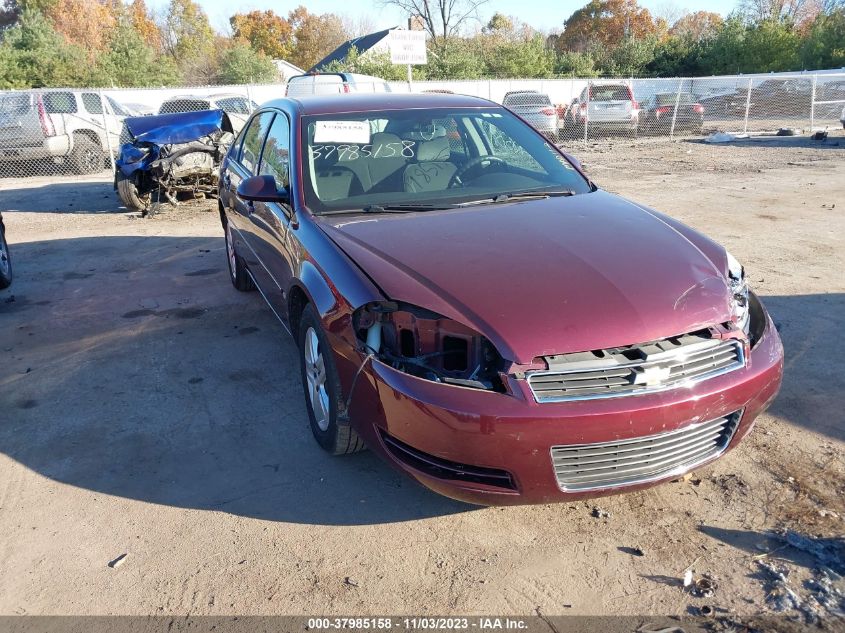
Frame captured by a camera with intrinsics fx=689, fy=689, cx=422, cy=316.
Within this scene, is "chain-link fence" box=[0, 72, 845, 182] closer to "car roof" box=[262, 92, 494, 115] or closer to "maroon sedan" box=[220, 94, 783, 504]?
"car roof" box=[262, 92, 494, 115]

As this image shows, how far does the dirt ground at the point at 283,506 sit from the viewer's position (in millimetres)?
2553

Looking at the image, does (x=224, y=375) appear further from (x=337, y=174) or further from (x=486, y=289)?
(x=486, y=289)

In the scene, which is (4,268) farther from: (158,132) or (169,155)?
(158,132)

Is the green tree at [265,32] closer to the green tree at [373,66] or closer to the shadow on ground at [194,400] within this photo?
the green tree at [373,66]

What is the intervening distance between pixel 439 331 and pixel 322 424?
1.07m

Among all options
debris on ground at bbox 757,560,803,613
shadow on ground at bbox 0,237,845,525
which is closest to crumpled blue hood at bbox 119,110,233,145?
shadow on ground at bbox 0,237,845,525

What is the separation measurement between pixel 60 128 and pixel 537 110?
11315 mm

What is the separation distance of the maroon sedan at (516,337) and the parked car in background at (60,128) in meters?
13.1

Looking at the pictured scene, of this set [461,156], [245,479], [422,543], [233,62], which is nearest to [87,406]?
[245,479]

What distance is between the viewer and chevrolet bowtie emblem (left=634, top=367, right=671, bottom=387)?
2480 mm

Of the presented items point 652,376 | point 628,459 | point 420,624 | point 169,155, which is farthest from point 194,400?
point 169,155

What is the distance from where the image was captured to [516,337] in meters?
2.50

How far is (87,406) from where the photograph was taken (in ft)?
13.5

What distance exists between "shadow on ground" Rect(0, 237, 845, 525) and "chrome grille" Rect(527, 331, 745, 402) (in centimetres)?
88
